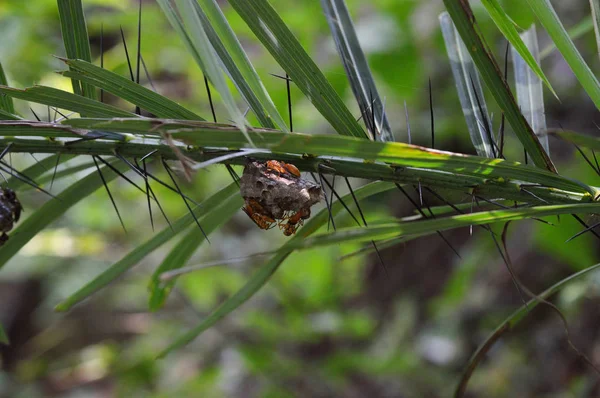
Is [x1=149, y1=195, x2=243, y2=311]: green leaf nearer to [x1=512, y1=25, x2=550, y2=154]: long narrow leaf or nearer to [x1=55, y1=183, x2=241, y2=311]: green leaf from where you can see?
[x1=55, y1=183, x2=241, y2=311]: green leaf

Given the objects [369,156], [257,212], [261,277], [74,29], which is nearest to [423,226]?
[369,156]

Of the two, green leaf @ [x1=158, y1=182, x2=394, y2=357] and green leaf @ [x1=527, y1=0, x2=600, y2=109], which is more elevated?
green leaf @ [x1=527, y1=0, x2=600, y2=109]

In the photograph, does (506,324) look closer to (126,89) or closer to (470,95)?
(470,95)

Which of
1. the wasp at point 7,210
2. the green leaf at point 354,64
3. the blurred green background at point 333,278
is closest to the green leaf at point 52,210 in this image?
the wasp at point 7,210

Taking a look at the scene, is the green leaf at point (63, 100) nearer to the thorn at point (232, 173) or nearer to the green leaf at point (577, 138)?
the thorn at point (232, 173)

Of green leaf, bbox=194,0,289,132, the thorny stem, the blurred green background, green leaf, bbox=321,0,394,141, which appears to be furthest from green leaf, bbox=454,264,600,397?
the blurred green background
